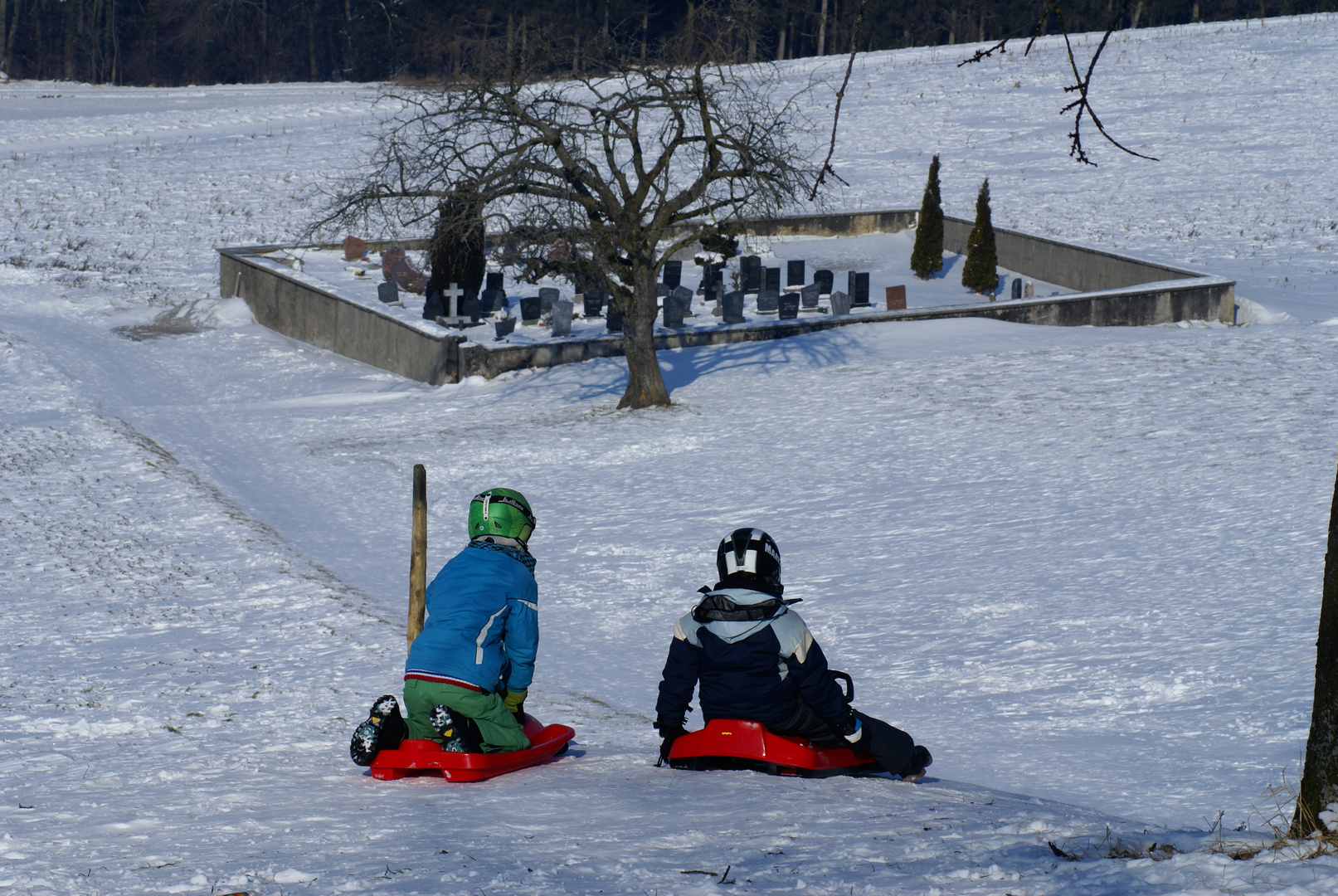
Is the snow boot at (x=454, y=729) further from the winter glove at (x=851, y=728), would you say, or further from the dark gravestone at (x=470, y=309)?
the dark gravestone at (x=470, y=309)

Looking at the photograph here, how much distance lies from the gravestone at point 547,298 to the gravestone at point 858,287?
18.1 ft

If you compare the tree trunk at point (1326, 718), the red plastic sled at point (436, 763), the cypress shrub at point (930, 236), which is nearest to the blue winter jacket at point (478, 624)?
the red plastic sled at point (436, 763)

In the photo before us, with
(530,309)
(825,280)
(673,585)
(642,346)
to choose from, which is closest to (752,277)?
(825,280)

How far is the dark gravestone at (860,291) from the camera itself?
2491 centimetres

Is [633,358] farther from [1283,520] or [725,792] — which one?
[725,792]

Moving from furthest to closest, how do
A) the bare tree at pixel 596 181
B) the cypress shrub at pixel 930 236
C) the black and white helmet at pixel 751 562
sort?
the cypress shrub at pixel 930 236 → the bare tree at pixel 596 181 → the black and white helmet at pixel 751 562

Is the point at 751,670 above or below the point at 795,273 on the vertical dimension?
below

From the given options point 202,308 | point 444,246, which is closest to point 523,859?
point 444,246

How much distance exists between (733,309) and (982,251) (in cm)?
694

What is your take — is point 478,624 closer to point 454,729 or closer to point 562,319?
point 454,729

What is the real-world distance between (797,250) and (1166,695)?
25521 mm

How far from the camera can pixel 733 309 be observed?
23.1 m

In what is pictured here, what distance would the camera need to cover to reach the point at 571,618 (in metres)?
11.3

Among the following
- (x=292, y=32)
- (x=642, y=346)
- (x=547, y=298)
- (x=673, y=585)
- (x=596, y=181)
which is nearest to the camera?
(x=673, y=585)
